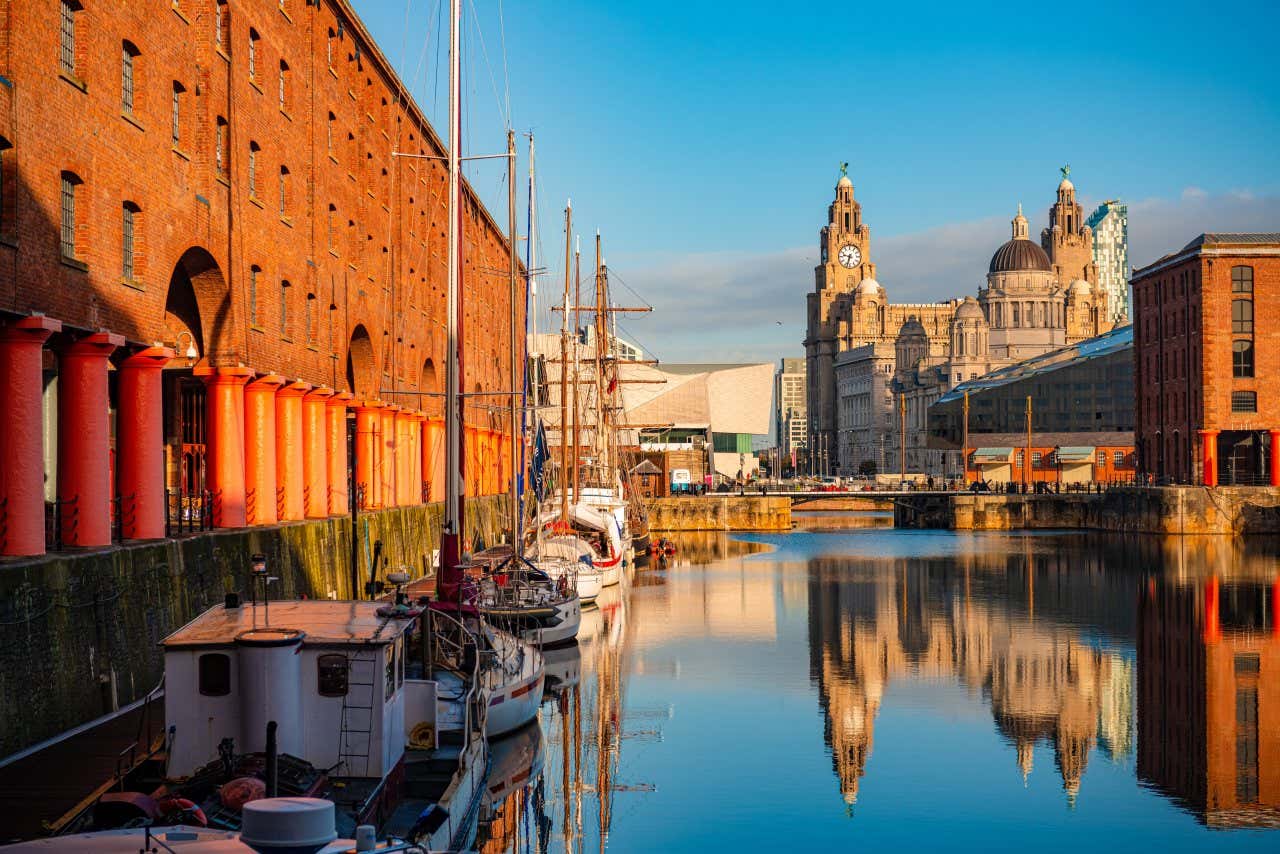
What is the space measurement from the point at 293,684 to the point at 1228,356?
97090 mm

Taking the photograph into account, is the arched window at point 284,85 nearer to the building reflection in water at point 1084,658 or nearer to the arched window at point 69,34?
the arched window at point 69,34

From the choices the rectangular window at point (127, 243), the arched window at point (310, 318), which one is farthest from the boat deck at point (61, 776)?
the arched window at point (310, 318)

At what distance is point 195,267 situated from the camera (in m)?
37.2

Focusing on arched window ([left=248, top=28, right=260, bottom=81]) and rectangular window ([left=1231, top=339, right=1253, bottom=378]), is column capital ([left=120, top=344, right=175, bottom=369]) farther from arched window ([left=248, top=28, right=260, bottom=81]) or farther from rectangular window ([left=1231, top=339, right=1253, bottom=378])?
rectangular window ([left=1231, top=339, right=1253, bottom=378])

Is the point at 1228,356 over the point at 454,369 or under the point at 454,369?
over

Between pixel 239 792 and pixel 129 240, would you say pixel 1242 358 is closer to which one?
pixel 129 240

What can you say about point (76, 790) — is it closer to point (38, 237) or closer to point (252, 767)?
point (252, 767)

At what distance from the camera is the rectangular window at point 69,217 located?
2800cm

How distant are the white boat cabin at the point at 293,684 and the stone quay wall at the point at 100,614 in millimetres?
4256

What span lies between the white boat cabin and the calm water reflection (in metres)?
4.64

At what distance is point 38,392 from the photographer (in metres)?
25.5

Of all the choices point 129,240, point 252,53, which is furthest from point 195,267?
point 252,53

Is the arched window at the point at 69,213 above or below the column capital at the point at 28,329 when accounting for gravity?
above

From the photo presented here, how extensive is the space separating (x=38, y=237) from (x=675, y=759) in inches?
653
